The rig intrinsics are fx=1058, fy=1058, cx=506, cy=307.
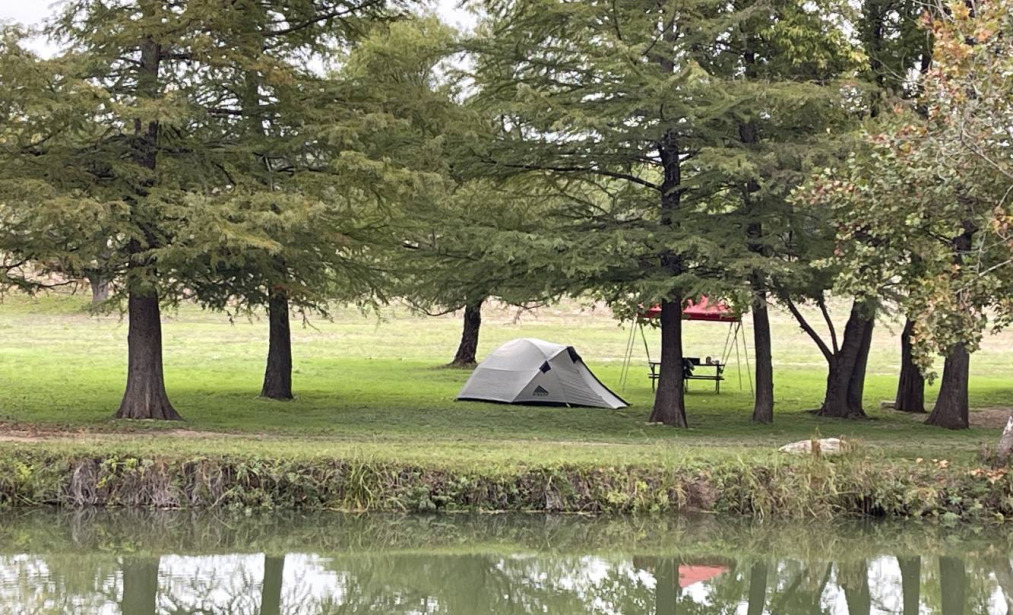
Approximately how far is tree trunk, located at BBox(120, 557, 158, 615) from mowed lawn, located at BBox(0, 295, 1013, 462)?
6.88 feet

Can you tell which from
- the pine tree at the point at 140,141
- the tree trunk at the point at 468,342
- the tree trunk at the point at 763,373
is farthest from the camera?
the tree trunk at the point at 468,342

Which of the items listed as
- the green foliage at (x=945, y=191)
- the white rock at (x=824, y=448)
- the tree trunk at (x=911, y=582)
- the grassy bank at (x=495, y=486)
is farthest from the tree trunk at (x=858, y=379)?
the tree trunk at (x=911, y=582)

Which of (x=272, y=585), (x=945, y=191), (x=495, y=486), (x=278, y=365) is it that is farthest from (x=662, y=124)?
(x=278, y=365)

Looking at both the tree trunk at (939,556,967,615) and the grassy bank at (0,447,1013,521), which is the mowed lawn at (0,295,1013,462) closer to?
the grassy bank at (0,447,1013,521)

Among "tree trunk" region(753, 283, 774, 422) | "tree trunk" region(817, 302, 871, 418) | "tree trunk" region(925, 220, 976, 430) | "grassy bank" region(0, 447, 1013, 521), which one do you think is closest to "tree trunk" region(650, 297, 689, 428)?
"tree trunk" region(753, 283, 774, 422)

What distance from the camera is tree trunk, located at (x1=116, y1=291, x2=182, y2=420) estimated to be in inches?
665

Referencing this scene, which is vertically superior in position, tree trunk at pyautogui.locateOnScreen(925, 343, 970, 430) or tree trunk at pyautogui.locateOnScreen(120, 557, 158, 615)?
tree trunk at pyautogui.locateOnScreen(925, 343, 970, 430)

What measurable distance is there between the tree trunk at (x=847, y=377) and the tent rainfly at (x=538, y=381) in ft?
13.6

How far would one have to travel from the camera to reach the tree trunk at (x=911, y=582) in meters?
9.82

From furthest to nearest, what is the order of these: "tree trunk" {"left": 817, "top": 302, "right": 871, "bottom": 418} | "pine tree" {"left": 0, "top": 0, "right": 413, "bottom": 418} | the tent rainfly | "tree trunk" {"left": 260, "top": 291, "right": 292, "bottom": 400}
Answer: the tent rainfly
"tree trunk" {"left": 260, "top": 291, "right": 292, "bottom": 400}
"tree trunk" {"left": 817, "top": 302, "right": 871, "bottom": 418}
"pine tree" {"left": 0, "top": 0, "right": 413, "bottom": 418}

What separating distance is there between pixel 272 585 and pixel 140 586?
119 cm

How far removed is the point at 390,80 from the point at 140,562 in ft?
33.4

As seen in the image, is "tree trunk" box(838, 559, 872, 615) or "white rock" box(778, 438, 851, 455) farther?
"white rock" box(778, 438, 851, 455)

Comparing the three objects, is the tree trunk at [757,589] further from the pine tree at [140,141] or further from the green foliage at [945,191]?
the pine tree at [140,141]
